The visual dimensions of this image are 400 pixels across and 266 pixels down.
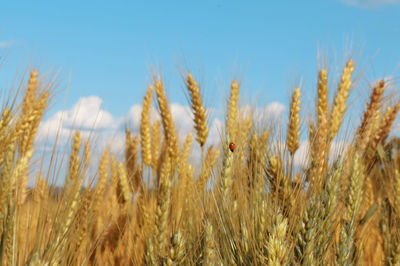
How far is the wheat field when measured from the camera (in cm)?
200

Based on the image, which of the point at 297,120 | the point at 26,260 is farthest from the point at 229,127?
the point at 26,260

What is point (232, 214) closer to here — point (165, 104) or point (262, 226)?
point (262, 226)

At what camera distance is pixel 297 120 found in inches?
121

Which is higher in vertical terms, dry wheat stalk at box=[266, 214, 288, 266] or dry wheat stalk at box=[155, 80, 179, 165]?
dry wheat stalk at box=[155, 80, 179, 165]

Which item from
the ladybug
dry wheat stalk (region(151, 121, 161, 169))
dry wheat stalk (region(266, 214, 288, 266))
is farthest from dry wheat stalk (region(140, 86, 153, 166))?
dry wheat stalk (region(266, 214, 288, 266))

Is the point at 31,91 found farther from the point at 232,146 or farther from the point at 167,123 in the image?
the point at 232,146

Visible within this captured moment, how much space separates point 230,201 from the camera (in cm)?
231

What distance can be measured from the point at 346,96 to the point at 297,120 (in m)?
0.52

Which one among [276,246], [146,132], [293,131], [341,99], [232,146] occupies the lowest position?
[276,246]

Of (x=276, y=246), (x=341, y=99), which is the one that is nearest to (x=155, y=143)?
(x=341, y=99)

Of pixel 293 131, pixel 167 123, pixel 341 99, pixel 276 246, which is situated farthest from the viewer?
pixel 167 123

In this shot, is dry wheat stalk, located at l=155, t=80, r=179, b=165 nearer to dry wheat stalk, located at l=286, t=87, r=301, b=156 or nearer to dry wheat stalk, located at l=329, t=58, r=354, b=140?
dry wheat stalk, located at l=286, t=87, r=301, b=156

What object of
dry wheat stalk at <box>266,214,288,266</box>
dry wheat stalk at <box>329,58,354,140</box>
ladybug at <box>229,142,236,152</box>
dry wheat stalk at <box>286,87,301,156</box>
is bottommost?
dry wheat stalk at <box>266,214,288,266</box>

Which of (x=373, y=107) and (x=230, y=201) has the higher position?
(x=373, y=107)
